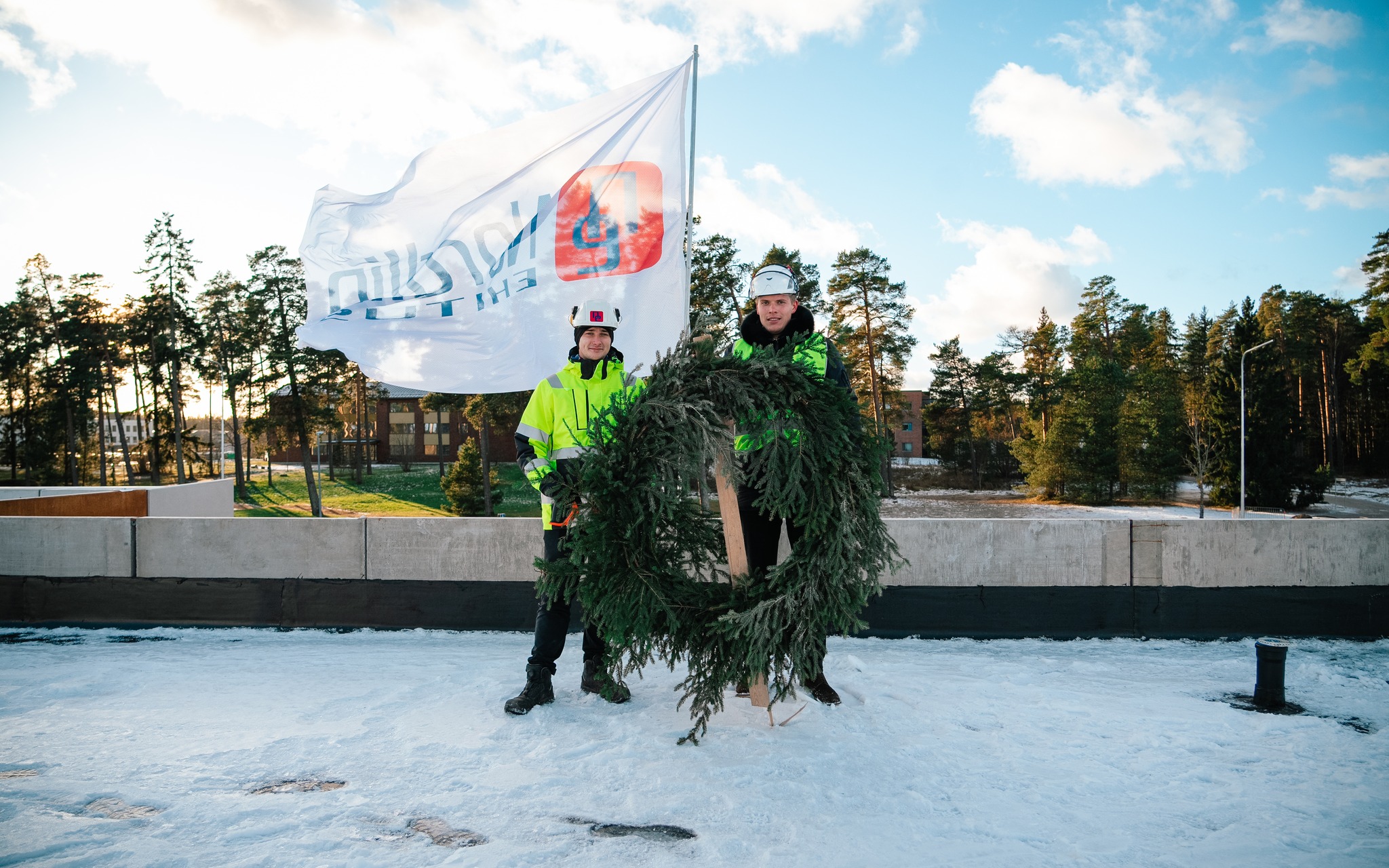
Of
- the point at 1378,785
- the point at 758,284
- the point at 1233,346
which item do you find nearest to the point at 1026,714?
the point at 1378,785

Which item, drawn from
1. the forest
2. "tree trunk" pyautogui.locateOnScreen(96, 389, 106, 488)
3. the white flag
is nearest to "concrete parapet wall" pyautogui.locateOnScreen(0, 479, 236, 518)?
the white flag

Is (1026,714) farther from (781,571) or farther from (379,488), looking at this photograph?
(379,488)

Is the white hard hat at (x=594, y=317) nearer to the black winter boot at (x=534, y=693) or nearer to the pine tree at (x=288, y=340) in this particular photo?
the black winter boot at (x=534, y=693)

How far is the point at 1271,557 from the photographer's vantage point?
591 centimetres

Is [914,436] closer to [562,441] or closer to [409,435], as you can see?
[409,435]

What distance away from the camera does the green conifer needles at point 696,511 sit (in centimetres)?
360

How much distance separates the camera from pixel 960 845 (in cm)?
267

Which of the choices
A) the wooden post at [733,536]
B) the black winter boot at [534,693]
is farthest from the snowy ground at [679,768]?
the wooden post at [733,536]

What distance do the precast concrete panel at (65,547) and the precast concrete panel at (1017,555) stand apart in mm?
6184

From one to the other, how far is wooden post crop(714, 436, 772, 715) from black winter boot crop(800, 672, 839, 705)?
312mm

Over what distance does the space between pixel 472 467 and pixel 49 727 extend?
32.9 m

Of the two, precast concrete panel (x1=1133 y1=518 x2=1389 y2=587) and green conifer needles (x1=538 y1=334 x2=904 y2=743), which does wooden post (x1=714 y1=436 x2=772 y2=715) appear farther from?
precast concrete panel (x1=1133 y1=518 x2=1389 y2=587)

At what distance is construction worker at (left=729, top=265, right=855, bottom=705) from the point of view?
4129 millimetres

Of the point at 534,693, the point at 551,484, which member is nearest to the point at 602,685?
the point at 534,693
